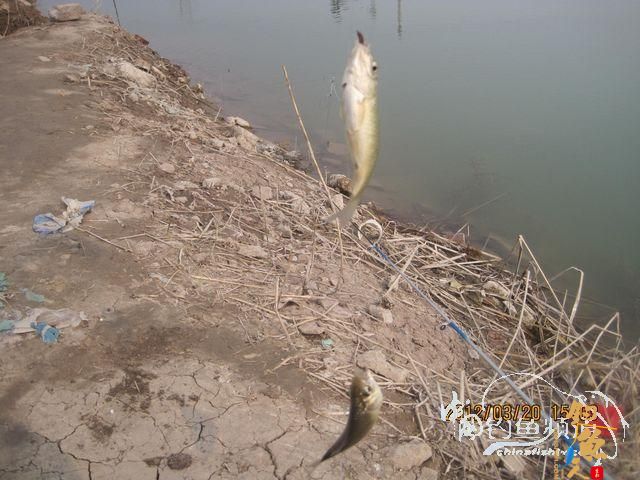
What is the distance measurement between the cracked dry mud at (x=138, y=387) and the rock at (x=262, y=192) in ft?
4.51

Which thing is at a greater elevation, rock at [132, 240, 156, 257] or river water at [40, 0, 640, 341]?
rock at [132, 240, 156, 257]

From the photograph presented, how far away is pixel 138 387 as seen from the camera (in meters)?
2.88

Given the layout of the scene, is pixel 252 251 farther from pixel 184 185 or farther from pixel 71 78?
pixel 71 78

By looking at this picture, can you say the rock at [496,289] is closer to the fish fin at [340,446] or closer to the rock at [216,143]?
the fish fin at [340,446]

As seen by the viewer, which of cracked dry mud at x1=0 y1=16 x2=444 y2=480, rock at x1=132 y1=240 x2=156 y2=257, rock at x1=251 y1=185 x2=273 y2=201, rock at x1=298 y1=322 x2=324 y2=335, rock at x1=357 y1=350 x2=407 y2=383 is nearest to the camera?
cracked dry mud at x1=0 y1=16 x2=444 y2=480

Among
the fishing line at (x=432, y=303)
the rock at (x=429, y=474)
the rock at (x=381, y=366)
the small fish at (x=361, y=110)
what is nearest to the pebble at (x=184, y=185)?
the fishing line at (x=432, y=303)

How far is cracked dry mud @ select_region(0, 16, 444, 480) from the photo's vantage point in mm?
2529

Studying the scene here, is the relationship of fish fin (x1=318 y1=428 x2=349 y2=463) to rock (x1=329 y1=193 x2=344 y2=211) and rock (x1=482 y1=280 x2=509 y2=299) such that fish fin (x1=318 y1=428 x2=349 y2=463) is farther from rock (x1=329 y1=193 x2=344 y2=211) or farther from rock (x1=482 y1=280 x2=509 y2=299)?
rock (x1=329 y1=193 x2=344 y2=211)

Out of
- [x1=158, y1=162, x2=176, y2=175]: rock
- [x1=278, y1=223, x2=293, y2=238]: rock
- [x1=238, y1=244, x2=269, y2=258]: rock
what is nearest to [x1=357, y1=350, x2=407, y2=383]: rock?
[x1=238, y1=244, x2=269, y2=258]: rock

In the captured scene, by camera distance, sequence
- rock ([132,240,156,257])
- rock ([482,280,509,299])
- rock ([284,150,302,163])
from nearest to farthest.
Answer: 1. rock ([132,240,156,257])
2. rock ([482,280,509,299])
3. rock ([284,150,302,163])

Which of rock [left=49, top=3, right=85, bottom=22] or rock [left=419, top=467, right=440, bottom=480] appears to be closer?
rock [left=419, top=467, right=440, bottom=480]

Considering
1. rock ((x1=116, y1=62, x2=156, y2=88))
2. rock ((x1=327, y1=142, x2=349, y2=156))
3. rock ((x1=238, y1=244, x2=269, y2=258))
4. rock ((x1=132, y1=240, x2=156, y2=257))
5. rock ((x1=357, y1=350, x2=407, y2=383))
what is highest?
rock ((x1=116, y1=62, x2=156, y2=88))

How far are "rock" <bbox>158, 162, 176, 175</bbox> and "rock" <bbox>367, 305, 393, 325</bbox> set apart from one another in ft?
9.38

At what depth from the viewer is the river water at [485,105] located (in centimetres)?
750
